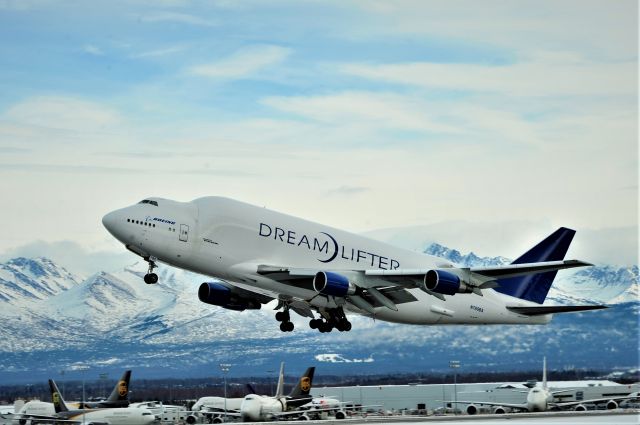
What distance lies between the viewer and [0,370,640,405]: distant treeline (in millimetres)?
89625

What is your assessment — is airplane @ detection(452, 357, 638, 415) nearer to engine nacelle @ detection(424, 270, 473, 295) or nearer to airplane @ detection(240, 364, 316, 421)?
airplane @ detection(240, 364, 316, 421)

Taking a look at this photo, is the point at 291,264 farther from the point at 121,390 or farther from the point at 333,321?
the point at 121,390

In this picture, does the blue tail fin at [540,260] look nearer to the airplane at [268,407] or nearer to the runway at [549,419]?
the runway at [549,419]

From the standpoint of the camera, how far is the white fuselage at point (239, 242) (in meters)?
49.0

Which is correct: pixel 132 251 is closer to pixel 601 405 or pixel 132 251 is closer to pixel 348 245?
pixel 348 245

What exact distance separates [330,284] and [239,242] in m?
4.44

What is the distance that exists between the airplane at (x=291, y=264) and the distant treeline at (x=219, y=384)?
33.2 m

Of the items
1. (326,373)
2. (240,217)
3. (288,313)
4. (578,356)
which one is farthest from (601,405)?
(240,217)

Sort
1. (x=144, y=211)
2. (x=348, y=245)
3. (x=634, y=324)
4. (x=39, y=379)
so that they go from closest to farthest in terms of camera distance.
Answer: (x=144, y=211) → (x=348, y=245) → (x=634, y=324) → (x=39, y=379)

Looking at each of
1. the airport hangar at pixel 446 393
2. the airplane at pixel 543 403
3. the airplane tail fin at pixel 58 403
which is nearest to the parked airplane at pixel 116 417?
the airplane tail fin at pixel 58 403

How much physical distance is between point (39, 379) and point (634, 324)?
77.0 m

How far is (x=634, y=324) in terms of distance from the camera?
78000 millimetres

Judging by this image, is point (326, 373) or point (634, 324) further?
point (326, 373)

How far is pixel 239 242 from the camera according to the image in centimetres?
4984
